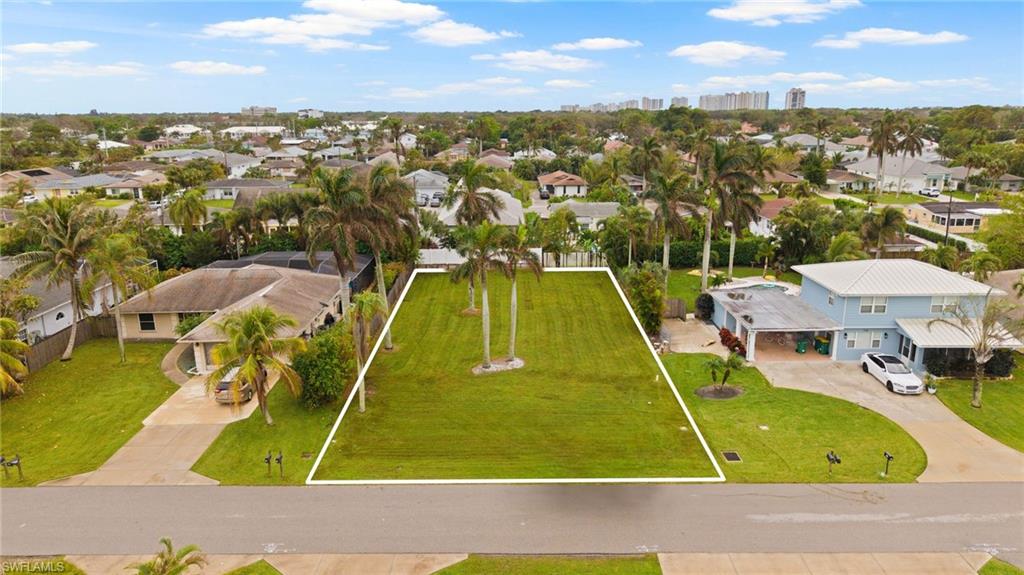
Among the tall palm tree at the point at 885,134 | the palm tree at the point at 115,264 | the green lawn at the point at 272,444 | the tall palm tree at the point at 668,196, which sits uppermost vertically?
the tall palm tree at the point at 885,134

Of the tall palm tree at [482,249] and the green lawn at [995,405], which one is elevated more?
the tall palm tree at [482,249]

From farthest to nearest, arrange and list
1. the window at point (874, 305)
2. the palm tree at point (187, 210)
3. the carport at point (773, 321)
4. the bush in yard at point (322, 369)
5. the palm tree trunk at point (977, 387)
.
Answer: the palm tree at point (187, 210), the carport at point (773, 321), the window at point (874, 305), the palm tree trunk at point (977, 387), the bush in yard at point (322, 369)

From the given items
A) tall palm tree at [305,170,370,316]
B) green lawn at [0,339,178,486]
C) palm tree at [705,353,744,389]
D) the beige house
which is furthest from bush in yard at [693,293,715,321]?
green lawn at [0,339,178,486]

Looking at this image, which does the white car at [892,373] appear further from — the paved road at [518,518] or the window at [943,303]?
the paved road at [518,518]

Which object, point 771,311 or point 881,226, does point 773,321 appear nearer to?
point 771,311

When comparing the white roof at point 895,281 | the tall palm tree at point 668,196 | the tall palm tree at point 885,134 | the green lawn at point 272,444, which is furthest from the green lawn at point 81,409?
the tall palm tree at point 885,134

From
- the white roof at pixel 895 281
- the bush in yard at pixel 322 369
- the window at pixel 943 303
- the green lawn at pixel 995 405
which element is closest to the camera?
the green lawn at pixel 995 405

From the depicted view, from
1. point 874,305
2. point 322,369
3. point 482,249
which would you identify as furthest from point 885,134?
point 322,369
